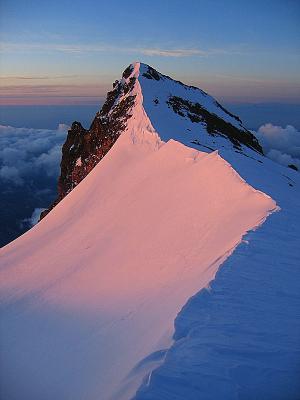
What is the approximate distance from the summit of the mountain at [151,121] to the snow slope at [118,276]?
11.3m

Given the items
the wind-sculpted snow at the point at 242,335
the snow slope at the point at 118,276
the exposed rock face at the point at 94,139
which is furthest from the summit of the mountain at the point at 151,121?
the wind-sculpted snow at the point at 242,335

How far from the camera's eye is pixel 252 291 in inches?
282

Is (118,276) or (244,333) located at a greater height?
(244,333)

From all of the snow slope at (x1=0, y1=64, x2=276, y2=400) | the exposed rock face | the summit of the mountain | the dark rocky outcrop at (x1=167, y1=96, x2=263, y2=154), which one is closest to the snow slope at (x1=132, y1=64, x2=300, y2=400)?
the snow slope at (x1=0, y1=64, x2=276, y2=400)

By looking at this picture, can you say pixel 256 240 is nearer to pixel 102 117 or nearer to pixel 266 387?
pixel 266 387

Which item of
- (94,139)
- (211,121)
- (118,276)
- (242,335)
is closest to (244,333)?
(242,335)

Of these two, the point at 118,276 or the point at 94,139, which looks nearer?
the point at 118,276

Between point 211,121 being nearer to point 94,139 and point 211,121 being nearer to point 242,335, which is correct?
point 94,139

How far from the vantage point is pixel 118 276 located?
1121 centimetres

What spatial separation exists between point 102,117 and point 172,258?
2829 centimetres

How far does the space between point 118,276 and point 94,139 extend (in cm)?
2605

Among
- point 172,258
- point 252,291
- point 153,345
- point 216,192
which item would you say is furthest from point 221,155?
point 153,345

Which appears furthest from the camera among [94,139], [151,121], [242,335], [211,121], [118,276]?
[211,121]

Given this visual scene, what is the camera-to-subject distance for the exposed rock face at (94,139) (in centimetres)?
3344
